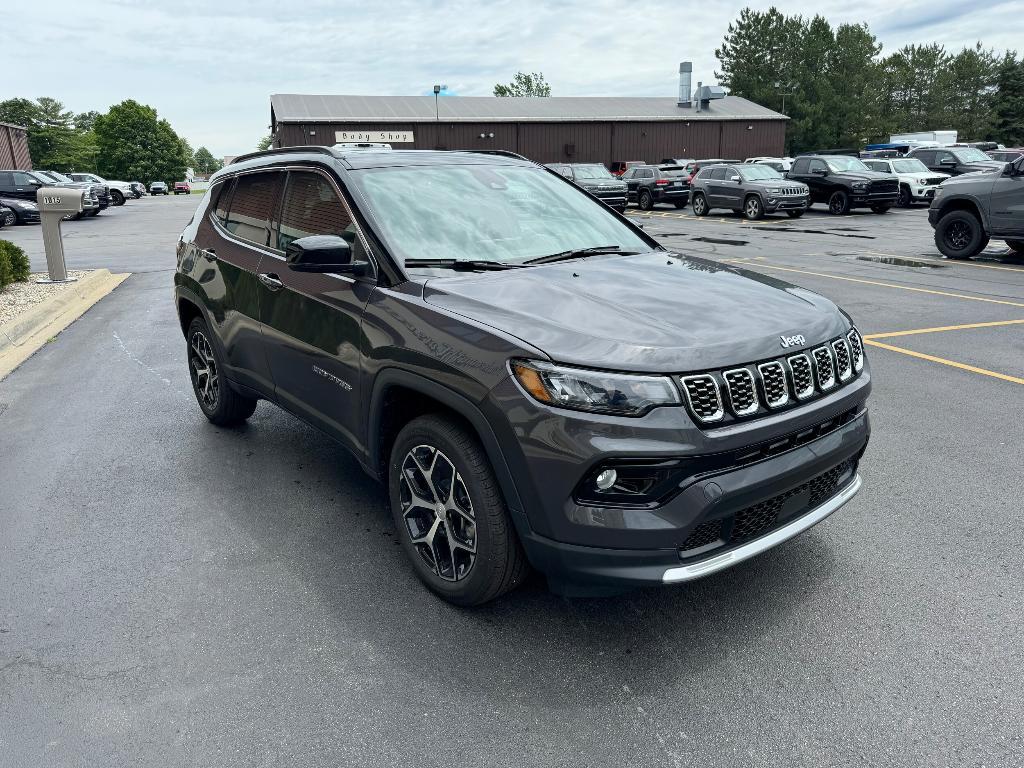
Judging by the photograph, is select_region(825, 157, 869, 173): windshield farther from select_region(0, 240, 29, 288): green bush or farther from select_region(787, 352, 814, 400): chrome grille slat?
select_region(787, 352, 814, 400): chrome grille slat

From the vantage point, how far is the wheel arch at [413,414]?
2.75 m

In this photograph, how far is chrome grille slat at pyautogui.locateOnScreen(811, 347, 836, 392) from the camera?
2965 mm

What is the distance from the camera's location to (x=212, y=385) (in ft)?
17.8

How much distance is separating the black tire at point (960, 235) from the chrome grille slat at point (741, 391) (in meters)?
13.5

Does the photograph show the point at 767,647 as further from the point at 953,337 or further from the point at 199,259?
the point at 953,337

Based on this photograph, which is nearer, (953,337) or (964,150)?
(953,337)

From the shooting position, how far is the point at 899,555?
3.56 m

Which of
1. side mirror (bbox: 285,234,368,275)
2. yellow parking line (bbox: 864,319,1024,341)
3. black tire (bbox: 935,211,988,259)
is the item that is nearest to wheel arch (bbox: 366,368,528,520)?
side mirror (bbox: 285,234,368,275)

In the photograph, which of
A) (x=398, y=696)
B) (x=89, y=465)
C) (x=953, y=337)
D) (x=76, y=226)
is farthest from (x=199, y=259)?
(x=76, y=226)

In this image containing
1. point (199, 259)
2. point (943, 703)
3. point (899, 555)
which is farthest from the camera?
point (199, 259)

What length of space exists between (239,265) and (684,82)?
5768cm

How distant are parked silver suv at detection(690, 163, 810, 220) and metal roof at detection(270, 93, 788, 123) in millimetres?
24894

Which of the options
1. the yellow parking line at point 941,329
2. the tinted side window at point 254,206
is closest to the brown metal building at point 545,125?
the yellow parking line at point 941,329

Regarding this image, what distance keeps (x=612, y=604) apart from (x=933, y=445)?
2.80 m
